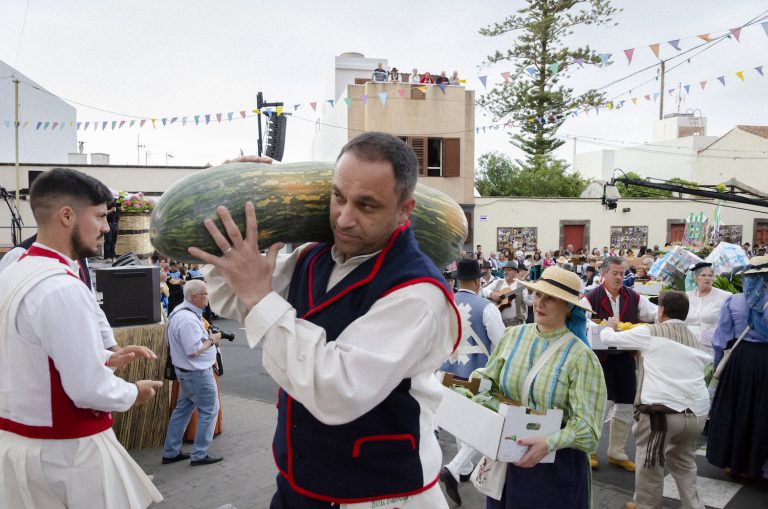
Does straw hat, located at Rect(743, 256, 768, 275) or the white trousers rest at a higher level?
straw hat, located at Rect(743, 256, 768, 275)

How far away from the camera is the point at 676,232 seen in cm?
2681

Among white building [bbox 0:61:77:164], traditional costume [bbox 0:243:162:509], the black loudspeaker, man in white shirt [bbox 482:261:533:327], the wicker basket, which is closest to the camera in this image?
traditional costume [bbox 0:243:162:509]

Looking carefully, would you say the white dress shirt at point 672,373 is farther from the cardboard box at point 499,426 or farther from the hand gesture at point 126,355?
the hand gesture at point 126,355

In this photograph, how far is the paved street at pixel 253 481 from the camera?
16.2ft

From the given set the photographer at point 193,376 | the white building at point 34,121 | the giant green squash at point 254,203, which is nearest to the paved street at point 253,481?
the photographer at point 193,376

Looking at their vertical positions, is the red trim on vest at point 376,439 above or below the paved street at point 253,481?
above

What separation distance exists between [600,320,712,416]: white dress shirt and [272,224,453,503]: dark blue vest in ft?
10.4

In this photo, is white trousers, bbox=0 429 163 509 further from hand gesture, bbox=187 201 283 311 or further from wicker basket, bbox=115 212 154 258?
wicker basket, bbox=115 212 154 258

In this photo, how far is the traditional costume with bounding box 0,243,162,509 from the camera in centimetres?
231

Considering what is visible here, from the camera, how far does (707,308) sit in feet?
21.1

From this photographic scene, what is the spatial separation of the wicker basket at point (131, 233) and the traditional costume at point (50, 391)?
25.6 ft

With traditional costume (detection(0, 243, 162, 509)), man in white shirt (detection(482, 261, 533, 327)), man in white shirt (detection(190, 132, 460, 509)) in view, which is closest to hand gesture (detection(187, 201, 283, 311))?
man in white shirt (detection(190, 132, 460, 509))

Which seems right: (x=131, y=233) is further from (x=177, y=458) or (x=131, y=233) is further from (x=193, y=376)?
(x=177, y=458)

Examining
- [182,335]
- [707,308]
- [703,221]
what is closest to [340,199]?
[182,335]
